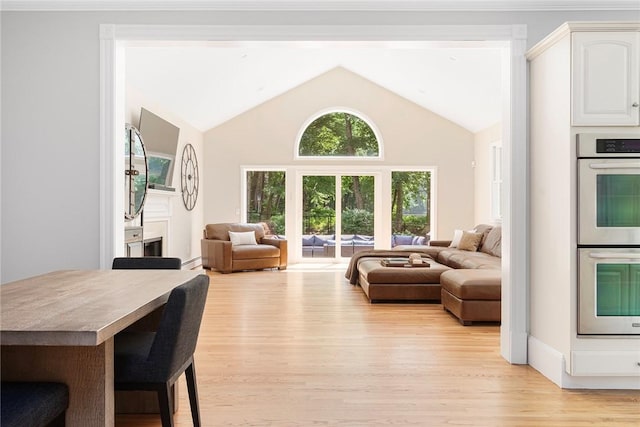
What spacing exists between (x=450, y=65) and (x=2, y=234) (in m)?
5.64

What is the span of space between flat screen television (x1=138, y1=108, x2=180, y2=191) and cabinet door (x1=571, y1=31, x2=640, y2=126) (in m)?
5.10

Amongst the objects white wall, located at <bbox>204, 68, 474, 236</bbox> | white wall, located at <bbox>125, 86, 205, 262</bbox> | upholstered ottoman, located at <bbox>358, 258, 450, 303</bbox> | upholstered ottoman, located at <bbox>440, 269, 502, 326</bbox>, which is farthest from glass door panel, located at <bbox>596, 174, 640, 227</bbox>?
white wall, located at <bbox>204, 68, 474, 236</bbox>

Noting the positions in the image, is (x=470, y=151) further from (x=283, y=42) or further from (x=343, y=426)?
(x=343, y=426)

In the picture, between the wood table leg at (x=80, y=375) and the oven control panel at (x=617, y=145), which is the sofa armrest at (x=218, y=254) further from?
the wood table leg at (x=80, y=375)

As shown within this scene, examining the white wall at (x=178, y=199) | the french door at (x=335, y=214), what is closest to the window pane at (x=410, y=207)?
the french door at (x=335, y=214)

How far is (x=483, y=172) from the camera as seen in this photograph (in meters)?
8.98

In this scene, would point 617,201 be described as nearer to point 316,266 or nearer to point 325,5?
point 325,5

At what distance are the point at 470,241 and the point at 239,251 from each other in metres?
3.86

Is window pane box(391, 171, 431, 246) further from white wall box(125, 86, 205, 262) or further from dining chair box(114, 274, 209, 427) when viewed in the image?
dining chair box(114, 274, 209, 427)

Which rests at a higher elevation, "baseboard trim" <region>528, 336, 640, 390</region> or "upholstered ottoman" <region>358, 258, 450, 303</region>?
"upholstered ottoman" <region>358, 258, 450, 303</region>

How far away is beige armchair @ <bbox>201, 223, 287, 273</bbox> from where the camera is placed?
8.12 metres

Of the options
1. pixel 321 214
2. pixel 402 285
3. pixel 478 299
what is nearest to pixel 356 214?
pixel 321 214

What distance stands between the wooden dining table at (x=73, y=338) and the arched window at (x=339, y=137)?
7838 mm

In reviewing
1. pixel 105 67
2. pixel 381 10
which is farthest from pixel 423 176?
pixel 105 67
